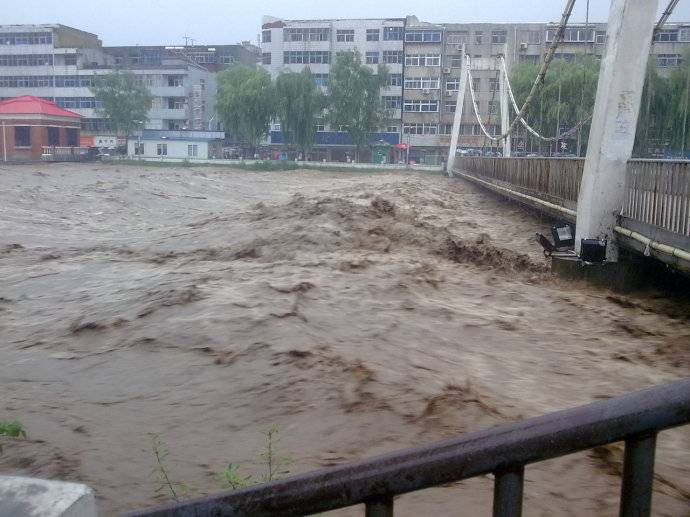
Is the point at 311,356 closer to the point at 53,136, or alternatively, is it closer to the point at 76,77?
the point at 53,136

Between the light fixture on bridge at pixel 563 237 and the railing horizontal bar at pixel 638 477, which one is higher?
the railing horizontal bar at pixel 638 477

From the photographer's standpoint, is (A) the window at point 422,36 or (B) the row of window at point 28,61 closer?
(A) the window at point 422,36

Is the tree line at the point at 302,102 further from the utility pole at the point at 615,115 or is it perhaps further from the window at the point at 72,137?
the utility pole at the point at 615,115

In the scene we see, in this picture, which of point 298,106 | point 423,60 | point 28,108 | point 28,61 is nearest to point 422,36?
point 423,60

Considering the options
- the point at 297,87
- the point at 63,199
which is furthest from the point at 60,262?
the point at 297,87

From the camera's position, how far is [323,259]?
869 cm

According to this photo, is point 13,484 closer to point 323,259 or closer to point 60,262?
point 323,259

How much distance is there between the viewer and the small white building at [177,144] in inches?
1950

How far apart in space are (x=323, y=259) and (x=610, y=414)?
7568 mm

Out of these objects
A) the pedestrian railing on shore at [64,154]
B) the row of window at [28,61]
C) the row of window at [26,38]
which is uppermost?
the row of window at [26,38]

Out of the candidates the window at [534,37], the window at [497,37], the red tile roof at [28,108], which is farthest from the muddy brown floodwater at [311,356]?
the window at [497,37]

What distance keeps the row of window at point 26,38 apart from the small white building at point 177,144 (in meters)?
11.3

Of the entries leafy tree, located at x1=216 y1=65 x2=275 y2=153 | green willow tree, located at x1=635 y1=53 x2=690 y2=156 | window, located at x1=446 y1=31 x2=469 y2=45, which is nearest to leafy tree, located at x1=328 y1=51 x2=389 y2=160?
leafy tree, located at x1=216 y1=65 x2=275 y2=153

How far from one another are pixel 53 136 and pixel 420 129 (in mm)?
24019
